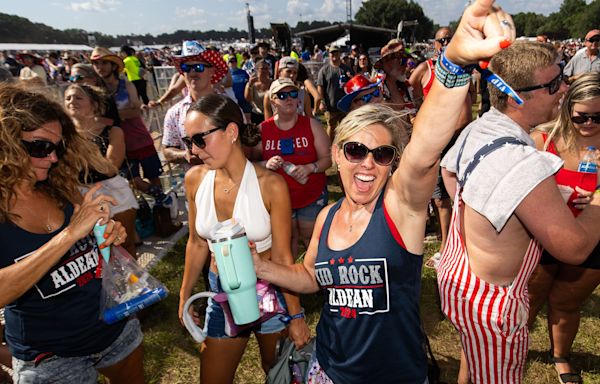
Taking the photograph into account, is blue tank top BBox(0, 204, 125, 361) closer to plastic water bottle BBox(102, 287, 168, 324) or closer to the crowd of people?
the crowd of people

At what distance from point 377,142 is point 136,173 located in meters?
5.22

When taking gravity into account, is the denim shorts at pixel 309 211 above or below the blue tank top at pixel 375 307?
below

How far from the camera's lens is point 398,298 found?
1748 mm

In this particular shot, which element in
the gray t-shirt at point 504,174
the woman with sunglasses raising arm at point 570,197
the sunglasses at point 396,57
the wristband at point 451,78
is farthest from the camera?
the sunglasses at point 396,57

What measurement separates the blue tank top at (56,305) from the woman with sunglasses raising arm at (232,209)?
68 centimetres

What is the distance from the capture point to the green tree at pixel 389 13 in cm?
9212

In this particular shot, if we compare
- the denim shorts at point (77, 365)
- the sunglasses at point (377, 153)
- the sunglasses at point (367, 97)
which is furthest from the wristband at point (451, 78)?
the sunglasses at point (367, 97)

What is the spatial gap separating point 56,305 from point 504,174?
2320 millimetres

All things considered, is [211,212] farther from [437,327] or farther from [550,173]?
[437,327]

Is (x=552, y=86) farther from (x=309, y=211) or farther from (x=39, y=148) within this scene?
(x=39, y=148)

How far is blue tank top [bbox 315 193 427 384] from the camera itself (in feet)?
5.61

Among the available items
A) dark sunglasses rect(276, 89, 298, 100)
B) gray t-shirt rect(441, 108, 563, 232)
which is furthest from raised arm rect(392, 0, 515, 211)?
dark sunglasses rect(276, 89, 298, 100)

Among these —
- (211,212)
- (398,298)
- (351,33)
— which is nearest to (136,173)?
(211,212)

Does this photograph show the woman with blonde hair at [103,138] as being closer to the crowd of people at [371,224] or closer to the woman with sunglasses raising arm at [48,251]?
the crowd of people at [371,224]
